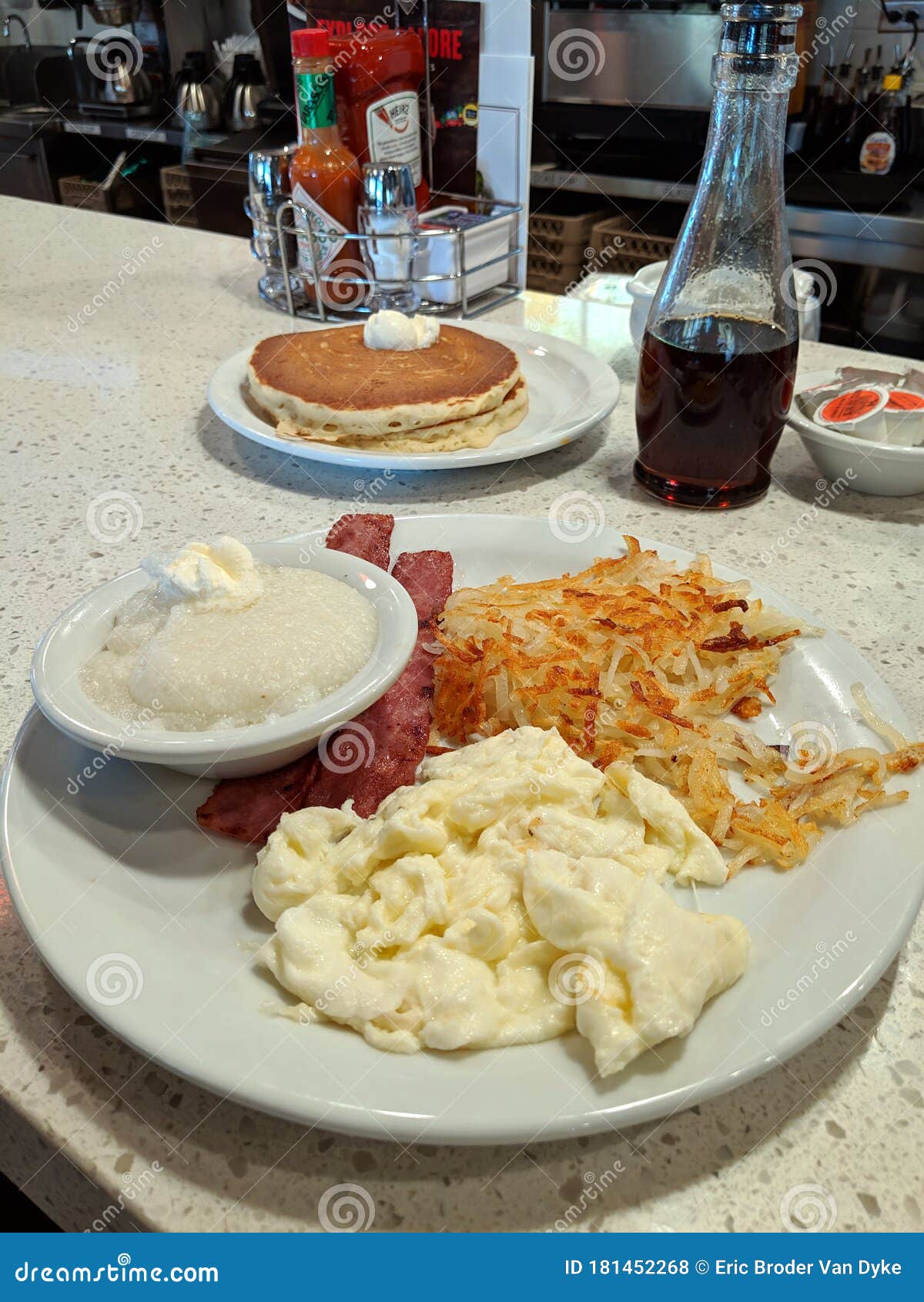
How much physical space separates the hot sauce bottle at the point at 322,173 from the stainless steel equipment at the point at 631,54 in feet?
10.9

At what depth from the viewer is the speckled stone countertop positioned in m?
0.71

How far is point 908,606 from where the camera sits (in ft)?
4.59

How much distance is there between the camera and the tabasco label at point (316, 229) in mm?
2383

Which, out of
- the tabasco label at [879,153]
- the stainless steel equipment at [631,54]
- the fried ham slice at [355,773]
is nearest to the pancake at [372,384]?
the fried ham slice at [355,773]

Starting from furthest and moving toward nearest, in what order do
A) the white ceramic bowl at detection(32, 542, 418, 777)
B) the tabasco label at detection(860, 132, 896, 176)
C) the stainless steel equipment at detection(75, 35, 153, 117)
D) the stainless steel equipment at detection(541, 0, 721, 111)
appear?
1. the stainless steel equipment at detection(75, 35, 153, 117)
2. the stainless steel equipment at detection(541, 0, 721, 111)
3. the tabasco label at detection(860, 132, 896, 176)
4. the white ceramic bowl at detection(32, 542, 418, 777)

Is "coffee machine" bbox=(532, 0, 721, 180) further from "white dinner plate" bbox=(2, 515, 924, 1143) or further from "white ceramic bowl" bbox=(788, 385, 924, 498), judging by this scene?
"white dinner plate" bbox=(2, 515, 924, 1143)

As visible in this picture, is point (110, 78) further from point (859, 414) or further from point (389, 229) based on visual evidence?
point (859, 414)

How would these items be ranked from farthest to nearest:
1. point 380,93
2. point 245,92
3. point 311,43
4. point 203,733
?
point 245,92 < point 380,93 < point 311,43 < point 203,733

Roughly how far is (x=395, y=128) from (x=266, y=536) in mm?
1500

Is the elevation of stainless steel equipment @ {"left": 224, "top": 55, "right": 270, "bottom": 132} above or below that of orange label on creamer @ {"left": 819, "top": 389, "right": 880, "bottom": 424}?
above

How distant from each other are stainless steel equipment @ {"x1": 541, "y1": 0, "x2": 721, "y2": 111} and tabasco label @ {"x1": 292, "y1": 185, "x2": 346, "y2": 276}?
3.41 meters

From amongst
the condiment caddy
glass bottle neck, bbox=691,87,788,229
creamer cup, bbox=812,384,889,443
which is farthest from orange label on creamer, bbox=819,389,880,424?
the condiment caddy

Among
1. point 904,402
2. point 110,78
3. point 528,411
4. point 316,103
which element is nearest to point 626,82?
point 316,103

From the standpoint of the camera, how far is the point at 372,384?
1817 millimetres
